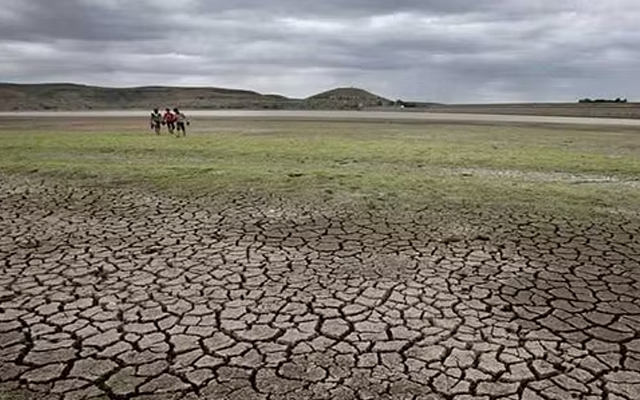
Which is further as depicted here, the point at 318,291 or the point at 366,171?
the point at 366,171

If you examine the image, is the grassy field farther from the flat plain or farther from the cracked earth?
the cracked earth

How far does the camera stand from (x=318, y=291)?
608cm

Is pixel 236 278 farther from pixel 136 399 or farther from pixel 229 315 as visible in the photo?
pixel 136 399

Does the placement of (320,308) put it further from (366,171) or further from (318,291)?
(366,171)

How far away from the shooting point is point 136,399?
3.92 m

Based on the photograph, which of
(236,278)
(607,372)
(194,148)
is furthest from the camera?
(194,148)

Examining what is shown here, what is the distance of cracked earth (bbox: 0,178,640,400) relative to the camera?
4.18 meters

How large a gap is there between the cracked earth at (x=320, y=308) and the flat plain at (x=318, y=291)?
2 centimetres

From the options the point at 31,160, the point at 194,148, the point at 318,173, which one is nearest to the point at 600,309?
the point at 318,173

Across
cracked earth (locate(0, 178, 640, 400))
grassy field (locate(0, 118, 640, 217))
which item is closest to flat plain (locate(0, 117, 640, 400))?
cracked earth (locate(0, 178, 640, 400))

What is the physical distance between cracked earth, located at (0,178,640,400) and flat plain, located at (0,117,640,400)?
1.0 inches

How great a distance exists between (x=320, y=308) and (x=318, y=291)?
1.63 feet

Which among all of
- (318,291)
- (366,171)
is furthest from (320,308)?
(366,171)

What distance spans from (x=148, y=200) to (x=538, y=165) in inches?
493
